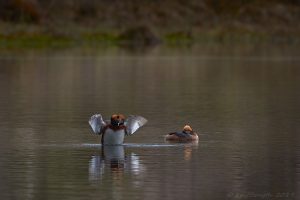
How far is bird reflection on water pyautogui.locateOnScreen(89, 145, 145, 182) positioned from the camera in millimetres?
21422

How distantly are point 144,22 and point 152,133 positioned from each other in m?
67.0

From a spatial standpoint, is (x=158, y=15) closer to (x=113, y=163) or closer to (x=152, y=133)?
(x=152, y=133)

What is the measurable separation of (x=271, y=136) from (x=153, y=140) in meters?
2.51

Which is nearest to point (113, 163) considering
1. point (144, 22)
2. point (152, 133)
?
point (152, 133)

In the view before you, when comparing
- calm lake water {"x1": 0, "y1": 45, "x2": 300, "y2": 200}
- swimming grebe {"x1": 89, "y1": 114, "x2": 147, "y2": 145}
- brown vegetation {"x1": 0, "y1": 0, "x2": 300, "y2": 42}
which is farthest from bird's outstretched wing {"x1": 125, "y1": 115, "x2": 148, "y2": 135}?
brown vegetation {"x1": 0, "y1": 0, "x2": 300, "y2": 42}

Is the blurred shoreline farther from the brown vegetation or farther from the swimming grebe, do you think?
the swimming grebe

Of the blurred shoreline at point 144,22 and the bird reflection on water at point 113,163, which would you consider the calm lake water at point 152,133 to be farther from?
the blurred shoreline at point 144,22

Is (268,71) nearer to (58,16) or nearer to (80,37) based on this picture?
(80,37)

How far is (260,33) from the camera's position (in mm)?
91375

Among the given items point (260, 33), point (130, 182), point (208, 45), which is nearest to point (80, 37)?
point (208, 45)

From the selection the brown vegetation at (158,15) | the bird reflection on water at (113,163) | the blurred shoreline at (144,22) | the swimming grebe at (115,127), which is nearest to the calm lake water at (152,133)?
the bird reflection on water at (113,163)

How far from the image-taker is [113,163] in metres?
22.6

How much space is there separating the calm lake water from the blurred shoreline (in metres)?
24.5

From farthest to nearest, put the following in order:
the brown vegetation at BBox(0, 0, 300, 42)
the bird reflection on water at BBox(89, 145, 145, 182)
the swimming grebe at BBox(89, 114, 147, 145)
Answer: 1. the brown vegetation at BBox(0, 0, 300, 42)
2. the swimming grebe at BBox(89, 114, 147, 145)
3. the bird reflection on water at BBox(89, 145, 145, 182)
